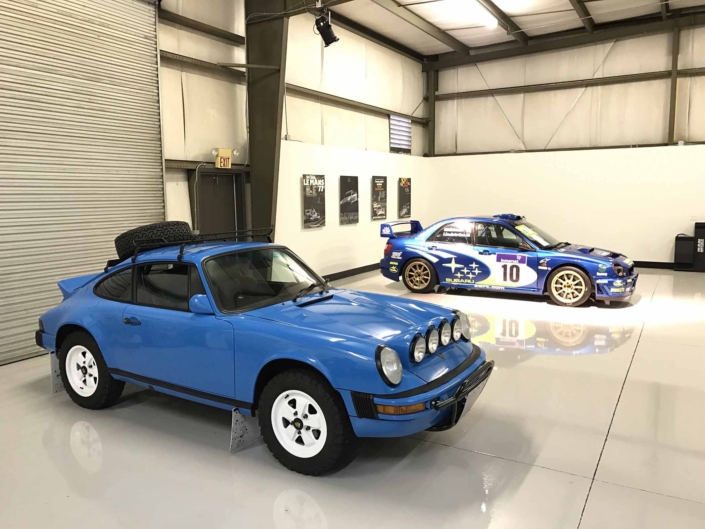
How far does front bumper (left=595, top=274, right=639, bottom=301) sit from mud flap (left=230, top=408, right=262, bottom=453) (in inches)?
219

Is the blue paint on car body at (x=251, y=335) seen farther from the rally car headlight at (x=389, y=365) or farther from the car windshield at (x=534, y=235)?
the car windshield at (x=534, y=235)

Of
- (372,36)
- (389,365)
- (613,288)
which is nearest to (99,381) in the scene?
(389,365)

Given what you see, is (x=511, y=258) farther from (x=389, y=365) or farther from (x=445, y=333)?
(x=389, y=365)

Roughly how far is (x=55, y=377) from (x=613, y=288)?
672cm

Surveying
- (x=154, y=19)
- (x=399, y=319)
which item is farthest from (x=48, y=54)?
(x=399, y=319)

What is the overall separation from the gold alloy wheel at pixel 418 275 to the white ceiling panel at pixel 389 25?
193 inches

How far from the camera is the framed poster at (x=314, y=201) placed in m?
9.01

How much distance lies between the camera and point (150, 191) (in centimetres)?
678

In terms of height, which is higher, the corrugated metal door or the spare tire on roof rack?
the corrugated metal door

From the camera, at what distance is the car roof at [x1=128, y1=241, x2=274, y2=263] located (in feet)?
11.8

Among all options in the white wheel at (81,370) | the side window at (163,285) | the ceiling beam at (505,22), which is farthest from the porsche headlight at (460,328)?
the ceiling beam at (505,22)

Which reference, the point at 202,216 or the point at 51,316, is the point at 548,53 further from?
the point at 51,316

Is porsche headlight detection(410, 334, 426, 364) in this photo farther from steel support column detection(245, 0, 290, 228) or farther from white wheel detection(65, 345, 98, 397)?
steel support column detection(245, 0, 290, 228)

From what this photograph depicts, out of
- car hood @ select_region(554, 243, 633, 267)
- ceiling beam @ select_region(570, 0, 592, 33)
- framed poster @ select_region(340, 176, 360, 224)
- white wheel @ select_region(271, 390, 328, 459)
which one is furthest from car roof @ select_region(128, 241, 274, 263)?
ceiling beam @ select_region(570, 0, 592, 33)
